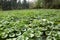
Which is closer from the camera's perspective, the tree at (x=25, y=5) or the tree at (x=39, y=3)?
the tree at (x=39, y=3)

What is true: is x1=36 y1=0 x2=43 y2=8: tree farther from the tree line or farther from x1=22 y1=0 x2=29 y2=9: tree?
x1=22 y1=0 x2=29 y2=9: tree

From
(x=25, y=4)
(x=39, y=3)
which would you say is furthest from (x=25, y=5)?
(x=39, y=3)

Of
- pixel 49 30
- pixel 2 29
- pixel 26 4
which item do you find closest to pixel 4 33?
pixel 2 29

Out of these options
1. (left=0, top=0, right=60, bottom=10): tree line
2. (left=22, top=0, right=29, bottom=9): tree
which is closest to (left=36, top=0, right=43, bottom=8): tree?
(left=0, top=0, right=60, bottom=10): tree line

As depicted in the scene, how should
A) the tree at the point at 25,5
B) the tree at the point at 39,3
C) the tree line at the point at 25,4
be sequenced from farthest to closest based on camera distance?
the tree at the point at 25,5
the tree at the point at 39,3
the tree line at the point at 25,4

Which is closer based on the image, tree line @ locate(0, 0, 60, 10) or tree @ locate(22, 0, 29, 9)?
tree line @ locate(0, 0, 60, 10)

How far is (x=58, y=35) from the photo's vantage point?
1.94m

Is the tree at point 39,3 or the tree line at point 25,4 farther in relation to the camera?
the tree at point 39,3

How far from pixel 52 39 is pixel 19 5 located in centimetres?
1257

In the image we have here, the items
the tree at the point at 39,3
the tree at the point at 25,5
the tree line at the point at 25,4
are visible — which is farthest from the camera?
the tree at the point at 25,5

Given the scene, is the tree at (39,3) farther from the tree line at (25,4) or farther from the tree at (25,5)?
the tree at (25,5)

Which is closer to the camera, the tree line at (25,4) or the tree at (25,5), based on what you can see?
the tree line at (25,4)

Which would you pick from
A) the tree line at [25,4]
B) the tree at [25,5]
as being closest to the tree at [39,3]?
the tree line at [25,4]

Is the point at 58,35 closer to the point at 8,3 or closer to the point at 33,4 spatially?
the point at 8,3
